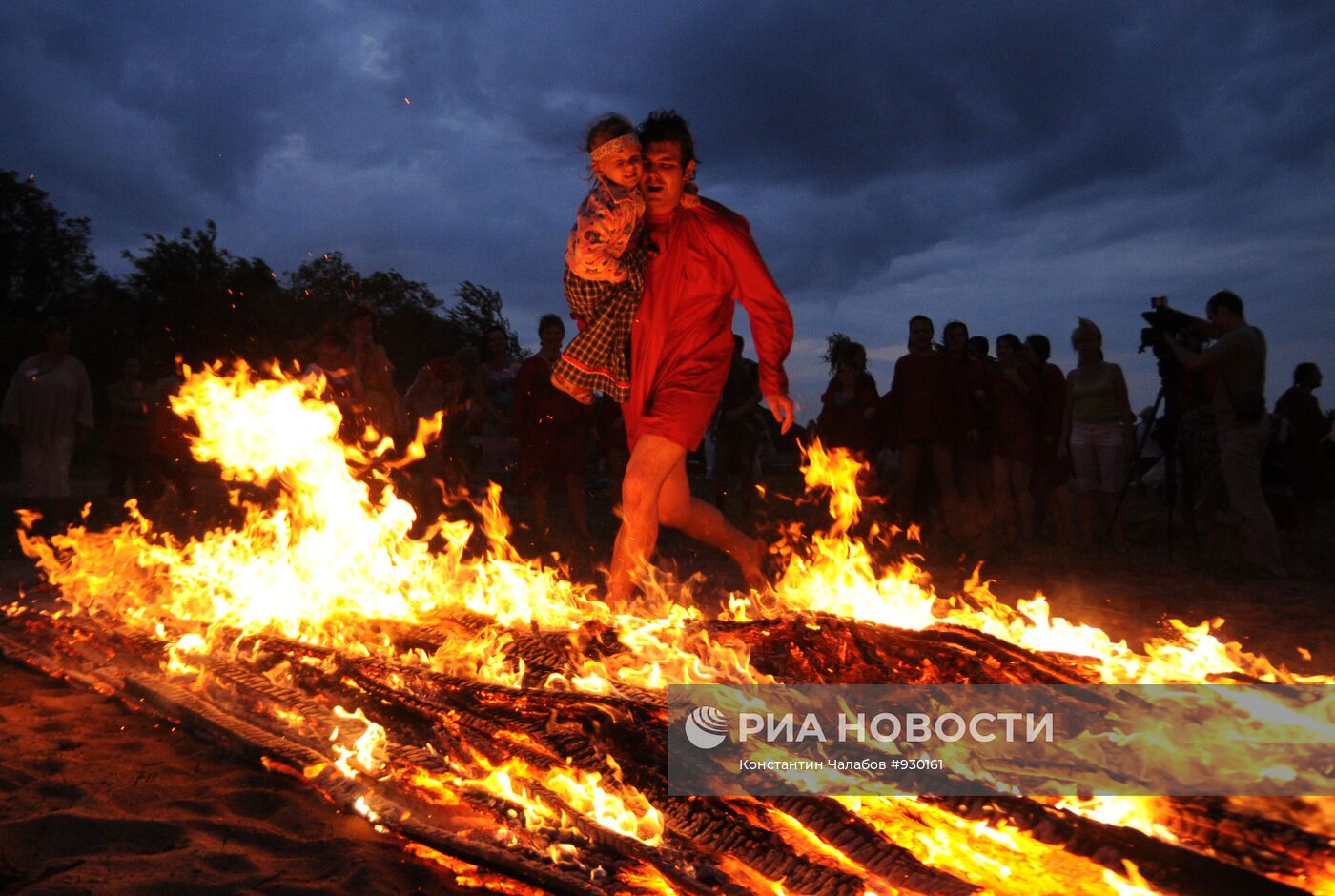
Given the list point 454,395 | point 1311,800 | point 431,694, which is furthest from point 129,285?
point 1311,800

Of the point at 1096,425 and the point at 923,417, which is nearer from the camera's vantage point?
the point at 1096,425

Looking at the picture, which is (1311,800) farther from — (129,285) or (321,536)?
(129,285)

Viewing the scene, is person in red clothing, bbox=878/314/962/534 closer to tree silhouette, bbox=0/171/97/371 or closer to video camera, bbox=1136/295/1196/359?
video camera, bbox=1136/295/1196/359

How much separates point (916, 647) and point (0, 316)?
31062mm

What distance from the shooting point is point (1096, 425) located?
27.6 ft

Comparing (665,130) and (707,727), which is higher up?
(665,130)

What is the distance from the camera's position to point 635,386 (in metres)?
4.48

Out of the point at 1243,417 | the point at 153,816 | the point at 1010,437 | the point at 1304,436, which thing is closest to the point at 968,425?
the point at 1010,437

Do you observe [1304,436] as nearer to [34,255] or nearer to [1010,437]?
[1010,437]

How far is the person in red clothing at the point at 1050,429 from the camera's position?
8.91 meters

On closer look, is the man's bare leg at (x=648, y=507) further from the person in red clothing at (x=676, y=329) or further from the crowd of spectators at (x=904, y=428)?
→ the crowd of spectators at (x=904, y=428)

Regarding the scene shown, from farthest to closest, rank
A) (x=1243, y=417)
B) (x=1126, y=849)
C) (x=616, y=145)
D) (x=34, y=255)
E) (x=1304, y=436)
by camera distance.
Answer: (x=34, y=255) < (x=1304, y=436) < (x=1243, y=417) < (x=616, y=145) < (x=1126, y=849)

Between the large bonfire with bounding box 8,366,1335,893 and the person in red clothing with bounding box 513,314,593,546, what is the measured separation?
353cm

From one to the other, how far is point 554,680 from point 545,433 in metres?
5.91
